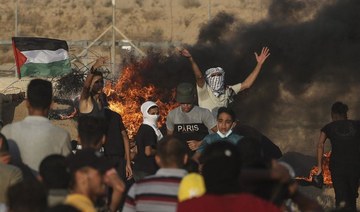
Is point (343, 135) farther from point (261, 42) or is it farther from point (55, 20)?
point (55, 20)

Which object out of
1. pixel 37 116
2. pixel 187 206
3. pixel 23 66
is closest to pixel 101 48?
pixel 23 66

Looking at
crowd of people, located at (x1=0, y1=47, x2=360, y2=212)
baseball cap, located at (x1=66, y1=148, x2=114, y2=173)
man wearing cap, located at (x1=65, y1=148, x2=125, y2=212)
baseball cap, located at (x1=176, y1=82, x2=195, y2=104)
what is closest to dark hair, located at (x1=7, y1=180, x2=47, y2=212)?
crowd of people, located at (x1=0, y1=47, x2=360, y2=212)

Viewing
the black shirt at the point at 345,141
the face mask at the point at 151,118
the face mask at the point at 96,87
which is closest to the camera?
the face mask at the point at 96,87

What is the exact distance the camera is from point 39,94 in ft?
29.3

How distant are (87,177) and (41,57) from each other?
21367 mm

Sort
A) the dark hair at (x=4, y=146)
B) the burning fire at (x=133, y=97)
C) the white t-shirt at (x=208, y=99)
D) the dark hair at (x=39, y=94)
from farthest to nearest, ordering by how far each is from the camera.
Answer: the burning fire at (x=133, y=97) → the white t-shirt at (x=208, y=99) → the dark hair at (x=39, y=94) → the dark hair at (x=4, y=146)

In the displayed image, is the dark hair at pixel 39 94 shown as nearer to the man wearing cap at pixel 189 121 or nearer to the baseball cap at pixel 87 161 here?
the baseball cap at pixel 87 161

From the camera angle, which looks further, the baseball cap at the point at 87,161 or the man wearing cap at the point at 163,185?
the man wearing cap at the point at 163,185

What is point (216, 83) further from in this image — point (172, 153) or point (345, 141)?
point (172, 153)

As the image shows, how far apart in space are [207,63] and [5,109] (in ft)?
16.9

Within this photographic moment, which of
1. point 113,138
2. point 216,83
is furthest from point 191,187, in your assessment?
point 216,83

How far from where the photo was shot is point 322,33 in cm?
2327

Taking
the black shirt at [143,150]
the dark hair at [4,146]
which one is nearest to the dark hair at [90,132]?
the dark hair at [4,146]

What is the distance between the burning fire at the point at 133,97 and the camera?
19891 mm
